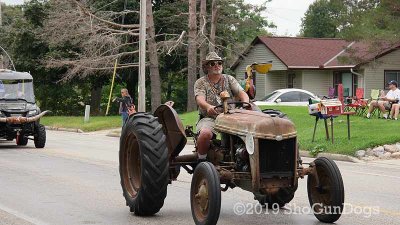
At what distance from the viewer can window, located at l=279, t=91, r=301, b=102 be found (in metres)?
36.6

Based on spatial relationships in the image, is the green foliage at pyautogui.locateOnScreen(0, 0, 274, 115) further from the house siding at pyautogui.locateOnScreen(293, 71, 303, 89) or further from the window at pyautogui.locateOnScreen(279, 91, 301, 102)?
Result: the window at pyautogui.locateOnScreen(279, 91, 301, 102)

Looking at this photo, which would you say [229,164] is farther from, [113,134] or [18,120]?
[113,134]

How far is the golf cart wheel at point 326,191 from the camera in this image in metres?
8.34

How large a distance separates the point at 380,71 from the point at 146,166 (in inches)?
1397

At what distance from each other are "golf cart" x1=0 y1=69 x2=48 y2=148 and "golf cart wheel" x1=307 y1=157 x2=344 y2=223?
562 inches

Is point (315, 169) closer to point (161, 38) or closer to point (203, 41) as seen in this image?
point (203, 41)

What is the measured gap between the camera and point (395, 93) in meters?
25.9

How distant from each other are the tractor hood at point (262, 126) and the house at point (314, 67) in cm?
3163

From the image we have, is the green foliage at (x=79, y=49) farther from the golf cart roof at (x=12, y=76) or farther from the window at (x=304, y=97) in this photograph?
the golf cart roof at (x=12, y=76)

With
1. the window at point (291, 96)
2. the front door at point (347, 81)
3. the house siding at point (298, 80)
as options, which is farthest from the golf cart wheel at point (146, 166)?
the house siding at point (298, 80)

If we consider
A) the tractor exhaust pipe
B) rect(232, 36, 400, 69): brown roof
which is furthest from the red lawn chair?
rect(232, 36, 400, 69): brown roof

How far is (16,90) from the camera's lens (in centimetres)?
2317

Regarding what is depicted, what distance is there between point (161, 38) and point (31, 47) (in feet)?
29.5

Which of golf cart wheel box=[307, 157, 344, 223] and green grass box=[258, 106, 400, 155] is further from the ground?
golf cart wheel box=[307, 157, 344, 223]
